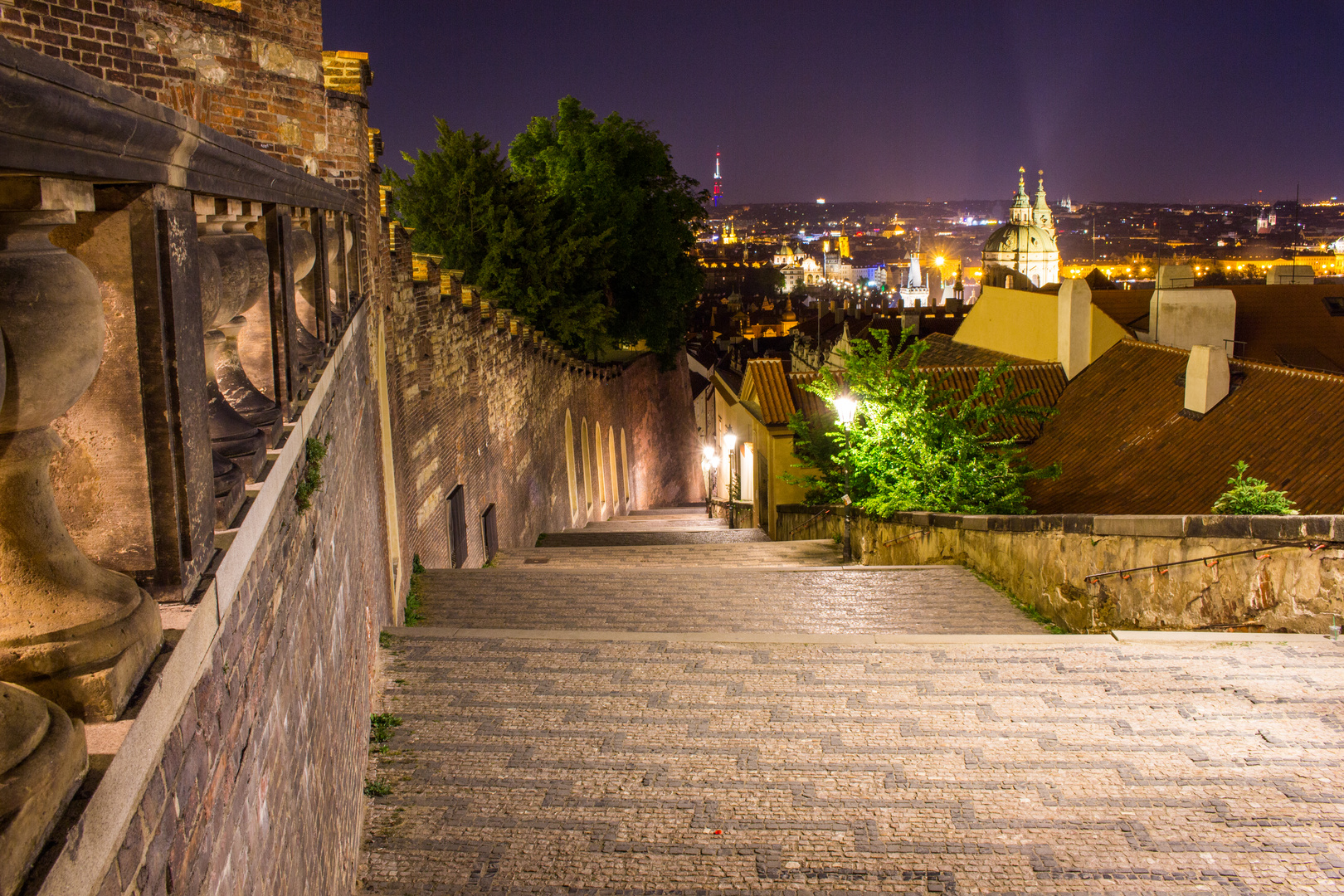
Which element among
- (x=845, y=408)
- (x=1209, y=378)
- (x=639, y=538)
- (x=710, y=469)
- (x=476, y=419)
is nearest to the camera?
(x=845, y=408)

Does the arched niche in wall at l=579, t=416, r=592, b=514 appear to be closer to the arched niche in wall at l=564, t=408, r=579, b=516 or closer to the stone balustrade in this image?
the arched niche in wall at l=564, t=408, r=579, b=516

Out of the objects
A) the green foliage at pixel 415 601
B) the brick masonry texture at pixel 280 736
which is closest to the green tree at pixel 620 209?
the green foliage at pixel 415 601

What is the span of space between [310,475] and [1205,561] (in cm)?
807

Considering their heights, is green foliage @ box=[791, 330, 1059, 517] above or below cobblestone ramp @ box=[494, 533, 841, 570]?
above

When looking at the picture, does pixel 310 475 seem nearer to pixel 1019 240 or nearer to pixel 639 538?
pixel 639 538

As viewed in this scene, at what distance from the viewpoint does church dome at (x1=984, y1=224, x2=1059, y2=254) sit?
92.6 meters

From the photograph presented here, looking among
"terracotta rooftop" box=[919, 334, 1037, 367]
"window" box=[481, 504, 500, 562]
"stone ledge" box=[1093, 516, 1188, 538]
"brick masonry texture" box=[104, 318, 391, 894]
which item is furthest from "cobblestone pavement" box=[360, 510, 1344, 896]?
"terracotta rooftop" box=[919, 334, 1037, 367]

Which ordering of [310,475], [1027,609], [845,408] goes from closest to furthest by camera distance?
[310,475] → [1027,609] → [845,408]

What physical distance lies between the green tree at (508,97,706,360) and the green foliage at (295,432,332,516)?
23.9 meters

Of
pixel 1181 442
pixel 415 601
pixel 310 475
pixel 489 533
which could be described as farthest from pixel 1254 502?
pixel 489 533

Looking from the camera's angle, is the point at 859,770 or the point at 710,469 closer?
the point at 859,770

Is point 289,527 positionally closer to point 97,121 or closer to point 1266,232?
point 97,121

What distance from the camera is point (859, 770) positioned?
567 centimetres

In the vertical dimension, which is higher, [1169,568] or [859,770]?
[1169,568]
